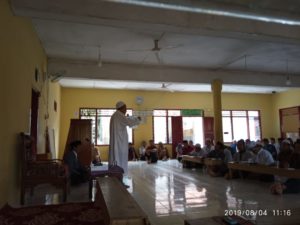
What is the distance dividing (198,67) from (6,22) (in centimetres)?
617

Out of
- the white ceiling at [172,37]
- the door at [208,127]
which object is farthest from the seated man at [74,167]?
the door at [208,127]

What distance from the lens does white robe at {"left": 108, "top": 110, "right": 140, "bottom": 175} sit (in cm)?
438

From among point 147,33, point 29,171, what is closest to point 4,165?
point 29,171

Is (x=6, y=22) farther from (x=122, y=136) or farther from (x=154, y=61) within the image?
(x=154, y=61)

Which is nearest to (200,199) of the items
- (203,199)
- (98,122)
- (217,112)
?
(203,199)

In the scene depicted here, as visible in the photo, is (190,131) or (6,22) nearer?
(6,22)

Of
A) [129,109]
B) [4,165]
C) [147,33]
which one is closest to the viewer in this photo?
[4,165]

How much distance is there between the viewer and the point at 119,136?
14.5ft

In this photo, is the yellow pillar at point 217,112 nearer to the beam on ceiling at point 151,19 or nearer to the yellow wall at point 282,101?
the beam on ceiling at point 151,19

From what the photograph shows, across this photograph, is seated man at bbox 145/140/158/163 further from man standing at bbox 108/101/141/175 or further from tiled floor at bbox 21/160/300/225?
man standing at bbox 108/101/141/175

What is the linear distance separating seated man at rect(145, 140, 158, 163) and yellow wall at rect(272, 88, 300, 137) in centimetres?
666

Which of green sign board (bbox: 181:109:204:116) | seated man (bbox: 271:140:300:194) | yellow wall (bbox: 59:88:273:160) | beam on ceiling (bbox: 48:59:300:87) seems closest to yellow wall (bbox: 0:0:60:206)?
beam on ceiling (bbox: 48:59:300:87)

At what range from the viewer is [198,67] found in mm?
8578

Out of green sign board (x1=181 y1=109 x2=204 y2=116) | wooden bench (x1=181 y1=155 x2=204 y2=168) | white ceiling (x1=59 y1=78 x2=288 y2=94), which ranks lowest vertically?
wooden bench (x1=181 y1=155 x2=204 y2=168)
